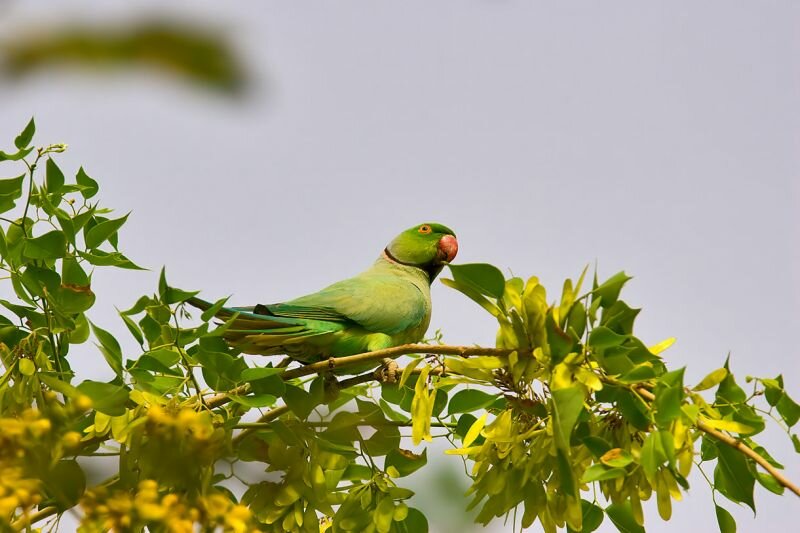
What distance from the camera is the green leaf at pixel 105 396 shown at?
1962 mm

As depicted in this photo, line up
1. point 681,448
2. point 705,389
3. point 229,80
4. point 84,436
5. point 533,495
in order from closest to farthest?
1. point 229,80
2. point 681,448
3. point 705,389
4. point 533,495
5. point 84,436

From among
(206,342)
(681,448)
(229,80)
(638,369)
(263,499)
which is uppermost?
(229,80)

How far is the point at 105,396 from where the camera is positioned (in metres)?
1.99

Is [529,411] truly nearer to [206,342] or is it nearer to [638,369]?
[638,369]

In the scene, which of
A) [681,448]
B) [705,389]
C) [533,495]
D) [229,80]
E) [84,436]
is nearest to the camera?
[229,80]

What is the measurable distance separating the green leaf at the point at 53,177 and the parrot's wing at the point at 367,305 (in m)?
0.74

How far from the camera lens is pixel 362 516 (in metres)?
2.35

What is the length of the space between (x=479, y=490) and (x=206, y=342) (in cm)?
77

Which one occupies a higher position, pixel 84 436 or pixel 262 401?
pixel 262 401

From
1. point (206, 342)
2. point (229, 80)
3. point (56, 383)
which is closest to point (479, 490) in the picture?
point (206, 342)

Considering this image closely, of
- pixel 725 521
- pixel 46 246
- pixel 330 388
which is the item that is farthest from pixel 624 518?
pixel 46 246

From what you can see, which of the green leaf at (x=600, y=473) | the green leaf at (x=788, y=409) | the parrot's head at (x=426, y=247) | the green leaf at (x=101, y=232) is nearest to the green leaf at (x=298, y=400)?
the green leaf at (x=101, y=232)

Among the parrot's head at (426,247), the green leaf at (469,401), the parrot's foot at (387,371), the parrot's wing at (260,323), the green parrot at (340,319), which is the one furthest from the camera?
the parrot's head at (426,247)

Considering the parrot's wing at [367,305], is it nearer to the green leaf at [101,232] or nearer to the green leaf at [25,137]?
the green leaf at [101,232]
